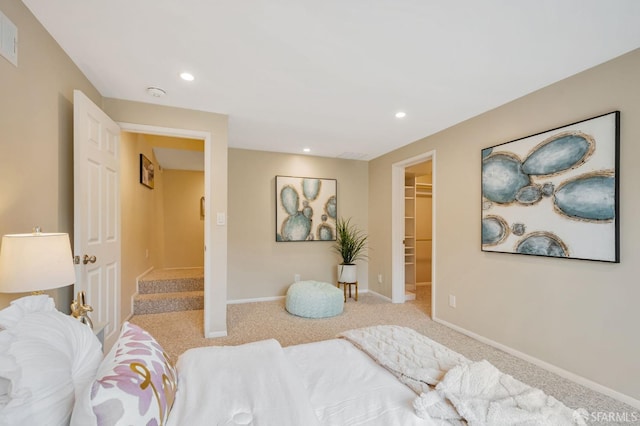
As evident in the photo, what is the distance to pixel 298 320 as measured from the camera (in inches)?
147

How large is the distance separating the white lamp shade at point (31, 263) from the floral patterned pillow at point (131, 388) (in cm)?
54

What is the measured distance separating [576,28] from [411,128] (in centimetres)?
191

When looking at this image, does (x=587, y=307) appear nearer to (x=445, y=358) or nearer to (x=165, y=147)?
(x=445, y=358)

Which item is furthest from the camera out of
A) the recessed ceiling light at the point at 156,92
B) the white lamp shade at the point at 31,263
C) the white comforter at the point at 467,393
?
the recessed ceiling light at the point at 156,92

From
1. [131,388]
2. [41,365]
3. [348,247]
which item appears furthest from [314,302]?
[41,365]

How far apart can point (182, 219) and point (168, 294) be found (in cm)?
192

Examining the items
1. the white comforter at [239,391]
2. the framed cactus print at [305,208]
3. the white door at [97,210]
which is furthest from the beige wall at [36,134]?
the framed cactus print at [305,208]

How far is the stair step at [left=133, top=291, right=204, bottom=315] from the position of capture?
382 cm

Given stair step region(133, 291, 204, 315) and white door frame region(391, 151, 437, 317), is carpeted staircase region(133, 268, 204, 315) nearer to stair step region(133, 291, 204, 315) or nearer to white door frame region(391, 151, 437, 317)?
stair step region(133, 291, 204, 315)

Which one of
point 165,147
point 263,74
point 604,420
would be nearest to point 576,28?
point 263,74

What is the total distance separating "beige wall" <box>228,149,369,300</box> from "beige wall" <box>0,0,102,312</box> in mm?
2408

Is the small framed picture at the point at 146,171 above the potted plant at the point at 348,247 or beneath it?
above

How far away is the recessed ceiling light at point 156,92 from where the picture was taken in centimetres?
261

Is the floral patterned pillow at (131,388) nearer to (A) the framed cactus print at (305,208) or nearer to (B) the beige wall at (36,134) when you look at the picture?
(B) the beige wall at (36,134)
